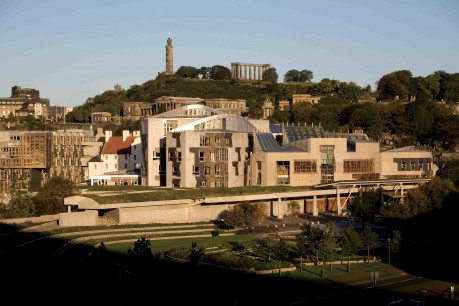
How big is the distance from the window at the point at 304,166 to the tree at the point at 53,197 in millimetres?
22624

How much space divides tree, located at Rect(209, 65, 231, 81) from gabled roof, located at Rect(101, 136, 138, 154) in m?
73.7

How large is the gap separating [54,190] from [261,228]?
19103mm

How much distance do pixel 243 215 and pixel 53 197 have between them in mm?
17467

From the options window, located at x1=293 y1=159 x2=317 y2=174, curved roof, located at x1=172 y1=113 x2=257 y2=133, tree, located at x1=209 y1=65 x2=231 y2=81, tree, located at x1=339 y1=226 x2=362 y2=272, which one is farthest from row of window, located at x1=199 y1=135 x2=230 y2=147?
tree, located at x1=209 y1=65 x2=231 y2=81

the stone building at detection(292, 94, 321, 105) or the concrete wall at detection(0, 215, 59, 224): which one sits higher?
the stone building at detection(292, 94, 321, 105)

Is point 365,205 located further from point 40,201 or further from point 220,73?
point 220,73

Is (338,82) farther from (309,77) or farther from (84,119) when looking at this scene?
(84,119)

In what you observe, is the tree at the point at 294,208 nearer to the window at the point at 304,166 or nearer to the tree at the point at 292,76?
the window at the point at 304,166

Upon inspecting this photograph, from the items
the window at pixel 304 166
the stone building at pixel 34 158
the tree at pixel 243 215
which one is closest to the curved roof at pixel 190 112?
the stone building at pixel 34 158

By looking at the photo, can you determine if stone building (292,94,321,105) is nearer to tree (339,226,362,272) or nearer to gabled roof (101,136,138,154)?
gabled roof (101,136,138,154)

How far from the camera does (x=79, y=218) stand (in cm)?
6944

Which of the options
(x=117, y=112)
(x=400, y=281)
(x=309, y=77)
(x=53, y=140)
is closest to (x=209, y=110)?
(x=53, y=140)

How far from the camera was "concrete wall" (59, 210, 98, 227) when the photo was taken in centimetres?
6831

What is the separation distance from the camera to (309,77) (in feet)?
639
